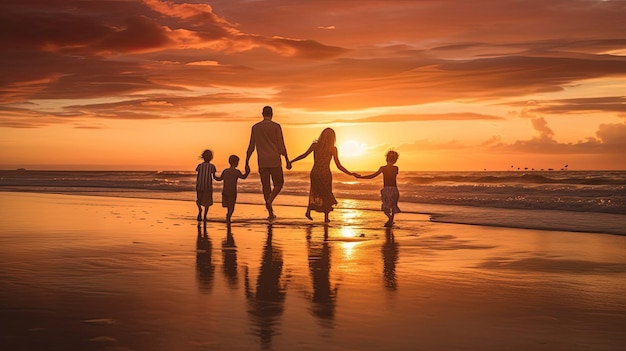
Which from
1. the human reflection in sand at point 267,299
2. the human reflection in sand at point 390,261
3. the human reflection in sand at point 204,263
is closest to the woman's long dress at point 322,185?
the human reflection in sand at point 390,261

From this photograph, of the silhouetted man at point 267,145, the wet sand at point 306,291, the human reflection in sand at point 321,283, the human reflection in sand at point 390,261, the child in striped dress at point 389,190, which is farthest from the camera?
the silhouetted man at point 267,145

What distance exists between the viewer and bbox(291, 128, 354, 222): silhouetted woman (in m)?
16.5

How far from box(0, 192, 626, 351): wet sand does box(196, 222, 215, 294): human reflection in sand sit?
21 millimetres

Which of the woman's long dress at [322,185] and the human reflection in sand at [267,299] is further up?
the woman's long dress at [322,185]

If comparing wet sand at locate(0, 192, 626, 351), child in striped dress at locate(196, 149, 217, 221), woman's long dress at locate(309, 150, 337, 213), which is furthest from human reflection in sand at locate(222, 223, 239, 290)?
woman's long dress at locate(309, 150, 337, 213)

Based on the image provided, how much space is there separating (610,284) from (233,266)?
457 cm

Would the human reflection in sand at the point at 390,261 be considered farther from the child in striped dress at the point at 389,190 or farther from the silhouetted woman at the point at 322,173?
the silhouetted woman at the point at 322,173

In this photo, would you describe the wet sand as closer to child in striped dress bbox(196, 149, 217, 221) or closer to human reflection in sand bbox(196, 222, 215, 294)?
human reflection in sand bbox(196, 222, 215, 294)

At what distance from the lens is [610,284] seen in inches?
314

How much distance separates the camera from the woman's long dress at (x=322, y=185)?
1644cm

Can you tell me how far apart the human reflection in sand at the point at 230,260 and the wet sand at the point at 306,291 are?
3 cm

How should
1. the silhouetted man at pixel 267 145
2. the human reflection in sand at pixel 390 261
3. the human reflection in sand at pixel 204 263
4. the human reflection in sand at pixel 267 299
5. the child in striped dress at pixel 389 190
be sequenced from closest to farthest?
the human reflection in sand at pixel 267 299 < the human reflection in sand at pixel 204 263 < the human reflection in sand at pixel 390 261 < the child in striped dress at pixel 389 190 < the silhouetted man at pixel 267 145

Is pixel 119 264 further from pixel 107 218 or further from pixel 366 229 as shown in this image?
pixel 107 218

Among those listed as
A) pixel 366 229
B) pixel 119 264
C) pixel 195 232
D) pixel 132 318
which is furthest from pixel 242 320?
pixel 366 229
